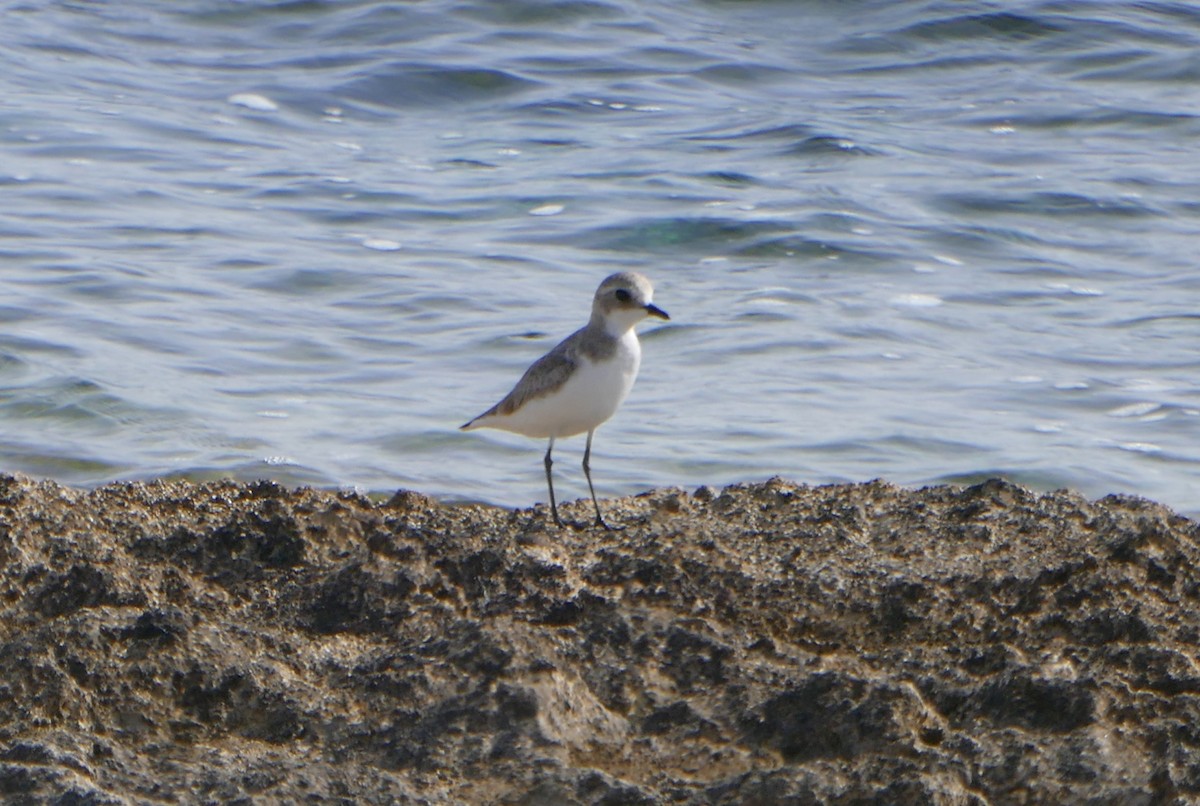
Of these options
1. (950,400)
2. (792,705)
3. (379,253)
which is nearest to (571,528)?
(792,705)

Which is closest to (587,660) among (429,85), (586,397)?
(586,397)

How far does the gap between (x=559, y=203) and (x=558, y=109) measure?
2465mm

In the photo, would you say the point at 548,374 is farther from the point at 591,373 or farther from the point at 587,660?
the point at 587,660

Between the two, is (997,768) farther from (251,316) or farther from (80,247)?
(80,247)

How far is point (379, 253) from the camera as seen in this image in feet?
35.0

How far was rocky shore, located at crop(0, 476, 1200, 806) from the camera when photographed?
300 centimetres

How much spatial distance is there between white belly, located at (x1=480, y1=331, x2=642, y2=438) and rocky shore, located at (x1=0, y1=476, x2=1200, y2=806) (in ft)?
2.63

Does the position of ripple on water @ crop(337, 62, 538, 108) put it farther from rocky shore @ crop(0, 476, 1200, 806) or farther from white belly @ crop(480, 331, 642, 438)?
rocky shore @ crop(0, 476, 1200, 806)

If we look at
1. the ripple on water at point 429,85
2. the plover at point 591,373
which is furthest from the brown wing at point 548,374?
the ripple on water at point 429,85

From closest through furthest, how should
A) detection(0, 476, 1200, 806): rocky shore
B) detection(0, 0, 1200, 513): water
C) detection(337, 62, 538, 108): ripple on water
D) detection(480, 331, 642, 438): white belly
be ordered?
1. detection(0, 476, 1200, 806): rocky shore
2. detection(480, 331, 642, 438): white belly
3. detection(0, 0, 1200, 513): water
4. detection(337, 62, 538, 108): ripple on water

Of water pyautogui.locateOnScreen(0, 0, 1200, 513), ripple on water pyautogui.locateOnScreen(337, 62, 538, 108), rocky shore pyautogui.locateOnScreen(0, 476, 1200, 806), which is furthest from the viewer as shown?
ripple on water pyautogui.locateOnScreen(337, 62, 538, 108)

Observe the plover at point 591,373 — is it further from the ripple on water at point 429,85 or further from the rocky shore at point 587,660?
the ripple on water at point 429,85

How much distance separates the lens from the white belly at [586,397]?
16.6ft

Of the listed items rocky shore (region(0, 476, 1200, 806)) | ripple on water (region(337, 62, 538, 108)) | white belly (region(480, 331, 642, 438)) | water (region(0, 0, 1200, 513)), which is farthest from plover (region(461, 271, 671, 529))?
ripple on water (region(337, 62, 538, 108))
